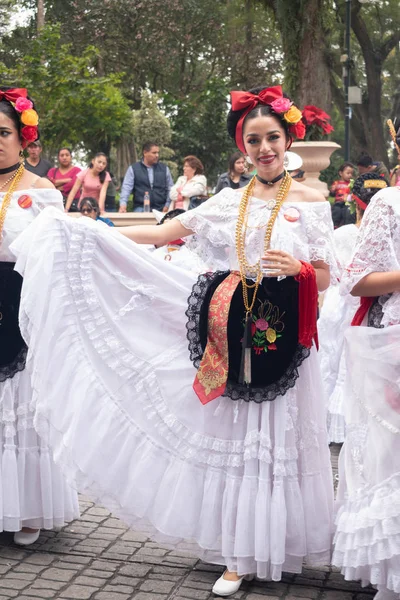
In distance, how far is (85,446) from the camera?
4.23m

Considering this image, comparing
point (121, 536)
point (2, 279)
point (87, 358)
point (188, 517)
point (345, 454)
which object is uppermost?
point (2, 279)

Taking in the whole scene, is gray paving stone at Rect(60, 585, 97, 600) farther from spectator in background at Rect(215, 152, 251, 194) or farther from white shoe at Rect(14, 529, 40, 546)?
spectator in background at Rect(215, 152, 251, 194)

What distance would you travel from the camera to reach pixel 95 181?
12.9 meters

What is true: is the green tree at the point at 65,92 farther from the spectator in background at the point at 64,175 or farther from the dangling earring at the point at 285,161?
the dangling earring at the point at 285,161

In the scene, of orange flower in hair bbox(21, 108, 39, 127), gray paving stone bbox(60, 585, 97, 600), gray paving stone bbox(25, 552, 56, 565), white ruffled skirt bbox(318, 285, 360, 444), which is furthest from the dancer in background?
white ruffled skirt bbox(318, 285, 360, 444)

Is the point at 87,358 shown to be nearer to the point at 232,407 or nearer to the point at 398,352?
the point at 232,407

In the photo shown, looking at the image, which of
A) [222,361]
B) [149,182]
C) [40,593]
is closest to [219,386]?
[222,361]

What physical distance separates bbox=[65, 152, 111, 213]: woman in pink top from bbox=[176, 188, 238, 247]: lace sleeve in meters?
8.31

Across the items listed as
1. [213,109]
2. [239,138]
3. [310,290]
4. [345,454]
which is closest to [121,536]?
[345,454]

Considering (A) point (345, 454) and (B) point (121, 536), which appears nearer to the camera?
(A) point (345, 454)

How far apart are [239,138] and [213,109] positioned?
22165 mm

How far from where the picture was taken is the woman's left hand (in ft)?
13.4

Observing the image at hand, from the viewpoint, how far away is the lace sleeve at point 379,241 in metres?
3.97

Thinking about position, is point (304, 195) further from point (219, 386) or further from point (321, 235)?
point (219, 386)
